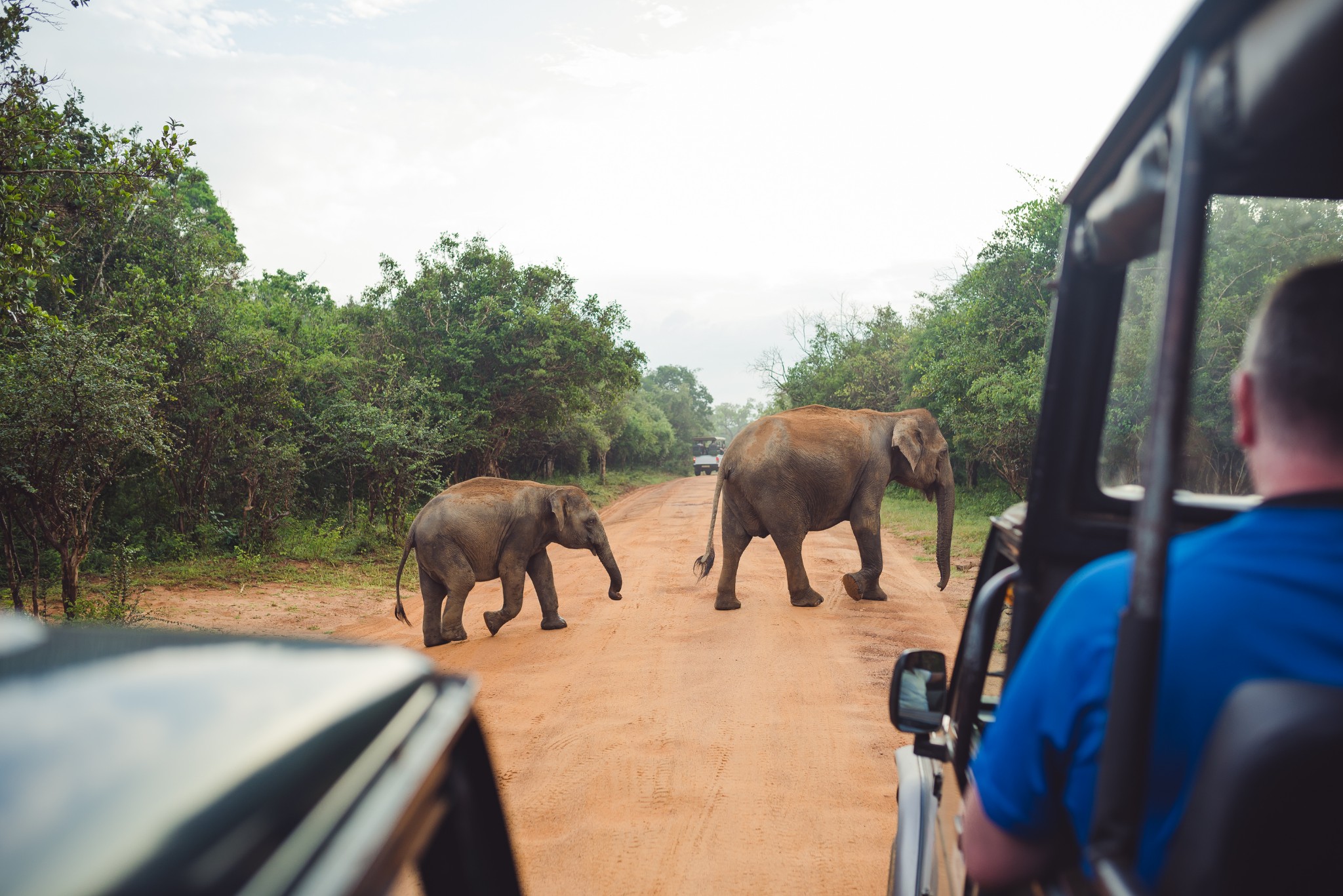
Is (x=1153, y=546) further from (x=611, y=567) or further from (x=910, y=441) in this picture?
(x=910, y=441)

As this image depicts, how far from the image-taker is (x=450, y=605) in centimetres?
845

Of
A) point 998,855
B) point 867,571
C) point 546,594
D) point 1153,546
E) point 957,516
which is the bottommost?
point 546,594

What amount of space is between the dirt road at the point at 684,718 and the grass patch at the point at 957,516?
2701 mm

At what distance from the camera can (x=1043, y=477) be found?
1.95m

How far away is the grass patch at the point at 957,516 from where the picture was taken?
1383cm

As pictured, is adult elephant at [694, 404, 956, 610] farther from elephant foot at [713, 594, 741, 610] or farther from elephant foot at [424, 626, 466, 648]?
elephant foot at [424, 626, 466, 648]

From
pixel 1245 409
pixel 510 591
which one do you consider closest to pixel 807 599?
pixel 510 591

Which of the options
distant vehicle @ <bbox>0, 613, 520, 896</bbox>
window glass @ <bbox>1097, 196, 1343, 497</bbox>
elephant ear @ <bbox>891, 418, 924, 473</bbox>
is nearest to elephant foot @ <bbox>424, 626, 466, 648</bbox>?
elephant ear @ <bbox>891, 418, 924, 473</bbox>

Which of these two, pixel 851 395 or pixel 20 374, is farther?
pixel 851 395

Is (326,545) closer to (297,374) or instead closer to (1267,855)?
(297,374)

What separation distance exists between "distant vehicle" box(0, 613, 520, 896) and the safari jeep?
0.93 metres

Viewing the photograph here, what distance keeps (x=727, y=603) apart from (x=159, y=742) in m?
8.45

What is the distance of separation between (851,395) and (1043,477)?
29.5 metres

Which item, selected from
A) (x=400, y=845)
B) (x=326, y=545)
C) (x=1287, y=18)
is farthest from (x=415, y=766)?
(x=326, y=545)
